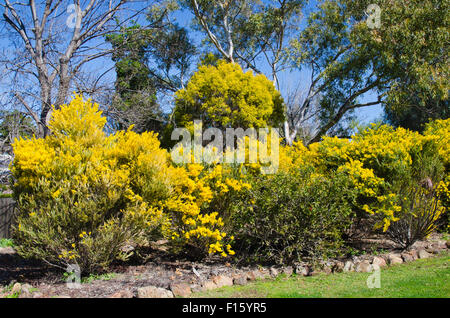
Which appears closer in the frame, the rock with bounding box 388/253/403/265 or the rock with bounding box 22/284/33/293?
the rock with bounding box 22/284/33/293

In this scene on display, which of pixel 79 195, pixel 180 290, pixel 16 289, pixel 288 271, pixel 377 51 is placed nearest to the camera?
pixel 180 290

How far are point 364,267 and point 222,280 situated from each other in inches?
88.1

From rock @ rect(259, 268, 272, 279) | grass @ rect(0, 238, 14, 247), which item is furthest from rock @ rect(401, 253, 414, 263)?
grass @ rect(0, 238, 14, 247)

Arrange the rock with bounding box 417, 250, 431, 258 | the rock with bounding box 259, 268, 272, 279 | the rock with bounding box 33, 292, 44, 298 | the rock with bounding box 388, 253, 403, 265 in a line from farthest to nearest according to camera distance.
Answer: the rock with bounding box 417, 250, 431, 258 → the rock with bounding box 388, 253, 403, 265 → the rock with bounding box 259, 268, 272, 279 → the rock with bounding box 33, 292, 44, 298

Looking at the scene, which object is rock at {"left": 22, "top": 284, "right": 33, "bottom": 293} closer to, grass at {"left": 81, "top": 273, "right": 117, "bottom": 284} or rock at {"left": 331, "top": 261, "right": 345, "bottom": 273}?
grass at {"left": 81, "top": 273, "right": 117, "bottom": 284}

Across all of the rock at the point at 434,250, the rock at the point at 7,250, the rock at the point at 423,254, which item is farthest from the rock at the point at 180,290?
the rock at the point at 434,250

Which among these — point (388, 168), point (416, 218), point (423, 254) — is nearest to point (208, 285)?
Answer: point (388, 168)

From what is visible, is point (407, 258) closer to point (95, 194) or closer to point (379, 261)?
point (379, 261)

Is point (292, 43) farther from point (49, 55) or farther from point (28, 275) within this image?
point (28, 275)

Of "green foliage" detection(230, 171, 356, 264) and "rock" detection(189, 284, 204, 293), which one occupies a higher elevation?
"green foliage" detection(230, 171, 356, 264)

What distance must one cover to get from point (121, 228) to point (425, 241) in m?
5.80

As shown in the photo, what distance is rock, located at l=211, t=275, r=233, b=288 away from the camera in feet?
16.6

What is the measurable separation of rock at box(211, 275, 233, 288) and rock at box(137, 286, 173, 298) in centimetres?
72

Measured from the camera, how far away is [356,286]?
486 cm
